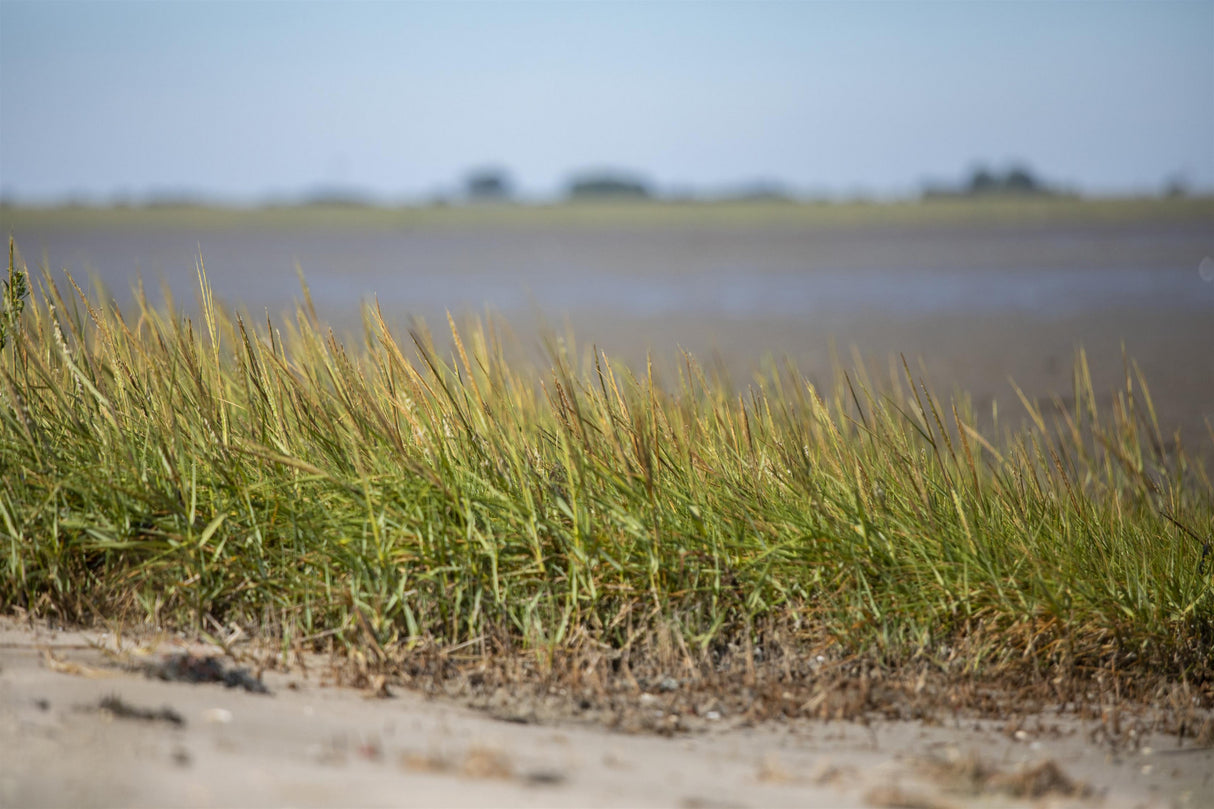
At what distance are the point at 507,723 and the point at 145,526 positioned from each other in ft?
4.29

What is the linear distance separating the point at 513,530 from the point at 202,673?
93 centimetres

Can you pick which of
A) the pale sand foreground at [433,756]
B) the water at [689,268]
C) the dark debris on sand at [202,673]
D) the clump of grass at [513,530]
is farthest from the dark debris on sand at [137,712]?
the water at [689,268]

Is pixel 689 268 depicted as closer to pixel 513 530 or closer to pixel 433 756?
pixel 513 530

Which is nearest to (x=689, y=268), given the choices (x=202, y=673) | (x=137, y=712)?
(x=202, y=673)

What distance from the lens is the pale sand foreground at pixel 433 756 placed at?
2.12 meters

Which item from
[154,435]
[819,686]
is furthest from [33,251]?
[819,686]

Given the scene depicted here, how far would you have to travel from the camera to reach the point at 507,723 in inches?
105

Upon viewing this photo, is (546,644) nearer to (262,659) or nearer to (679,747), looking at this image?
(679,747)

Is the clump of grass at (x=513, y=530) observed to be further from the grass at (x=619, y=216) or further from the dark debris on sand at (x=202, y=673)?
the grass at (x=619, y=216)

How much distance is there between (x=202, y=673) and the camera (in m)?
2.72

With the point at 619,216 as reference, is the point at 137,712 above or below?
below

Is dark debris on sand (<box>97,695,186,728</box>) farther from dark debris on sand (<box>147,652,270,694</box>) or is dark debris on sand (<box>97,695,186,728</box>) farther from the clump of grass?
the clump of grass

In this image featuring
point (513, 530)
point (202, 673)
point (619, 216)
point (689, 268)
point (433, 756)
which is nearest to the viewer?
point (433, 756)

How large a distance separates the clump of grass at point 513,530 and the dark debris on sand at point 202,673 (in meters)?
0.21
